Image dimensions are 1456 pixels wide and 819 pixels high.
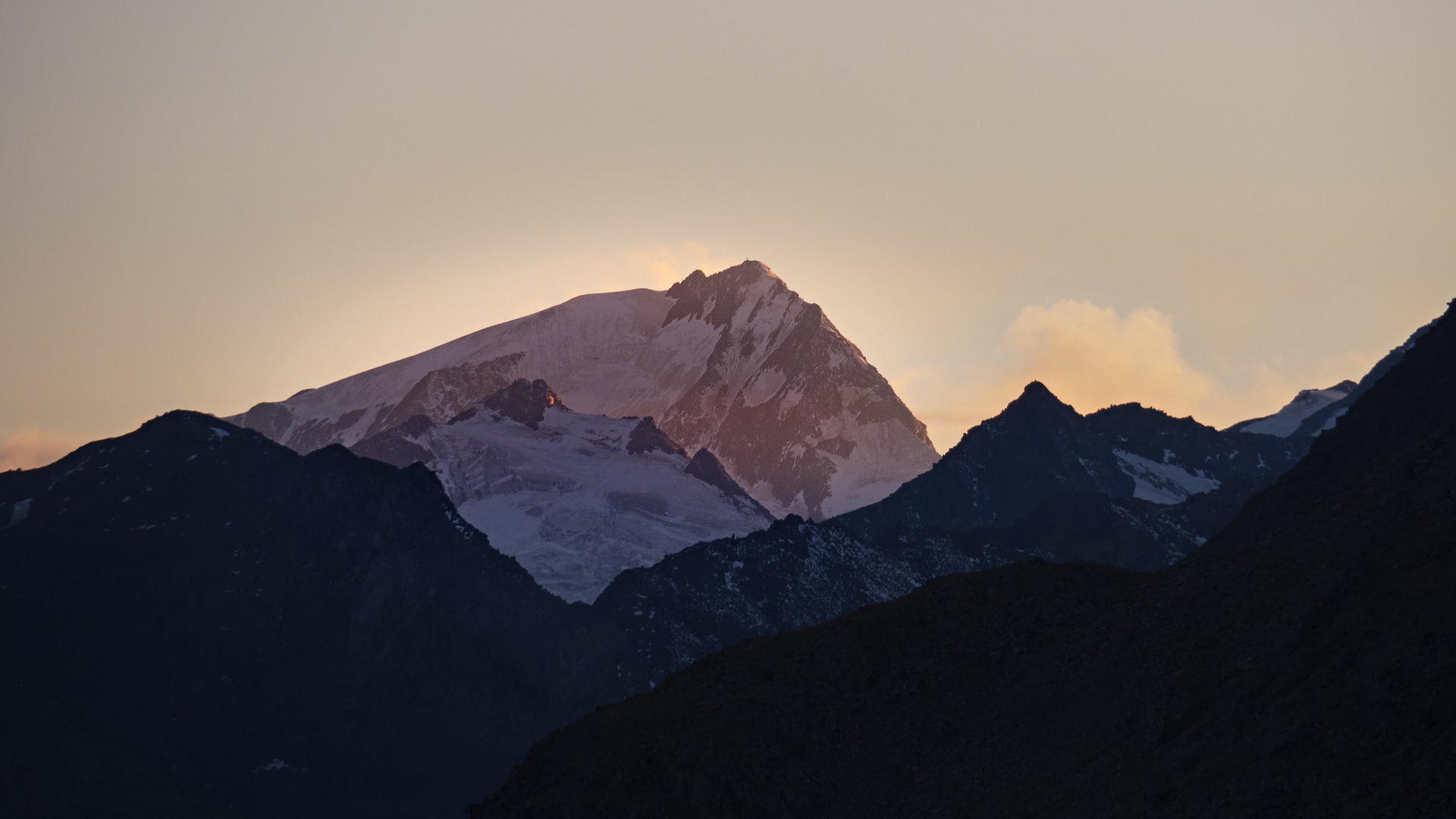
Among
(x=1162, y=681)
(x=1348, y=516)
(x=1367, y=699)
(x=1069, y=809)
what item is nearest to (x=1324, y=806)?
(x=1367, y=699)

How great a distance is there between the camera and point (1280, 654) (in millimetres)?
89938

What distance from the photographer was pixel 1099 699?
9919 cm

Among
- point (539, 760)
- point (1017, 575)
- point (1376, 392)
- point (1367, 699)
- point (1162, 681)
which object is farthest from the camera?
point (1376, 392)

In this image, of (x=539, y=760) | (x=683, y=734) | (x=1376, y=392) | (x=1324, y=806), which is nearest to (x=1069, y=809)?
(x=1324, y=806)

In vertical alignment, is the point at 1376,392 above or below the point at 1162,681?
above

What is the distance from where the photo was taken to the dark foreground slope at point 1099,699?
7700cm

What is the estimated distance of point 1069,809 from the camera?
86.4m

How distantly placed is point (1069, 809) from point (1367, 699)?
54.7ft

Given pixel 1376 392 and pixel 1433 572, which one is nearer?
pixel 1433 572

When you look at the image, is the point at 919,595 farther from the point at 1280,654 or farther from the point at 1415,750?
the point at 1415,750

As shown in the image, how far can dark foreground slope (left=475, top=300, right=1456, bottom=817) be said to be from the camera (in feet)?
253

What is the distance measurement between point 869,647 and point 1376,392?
90.9 meters

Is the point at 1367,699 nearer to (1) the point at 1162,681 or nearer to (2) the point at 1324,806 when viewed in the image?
(2) the point at 1324,806

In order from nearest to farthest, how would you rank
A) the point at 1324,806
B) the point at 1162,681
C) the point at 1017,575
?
the point at 1324,806 < the point at 1162,681 < the point at 1017,575
